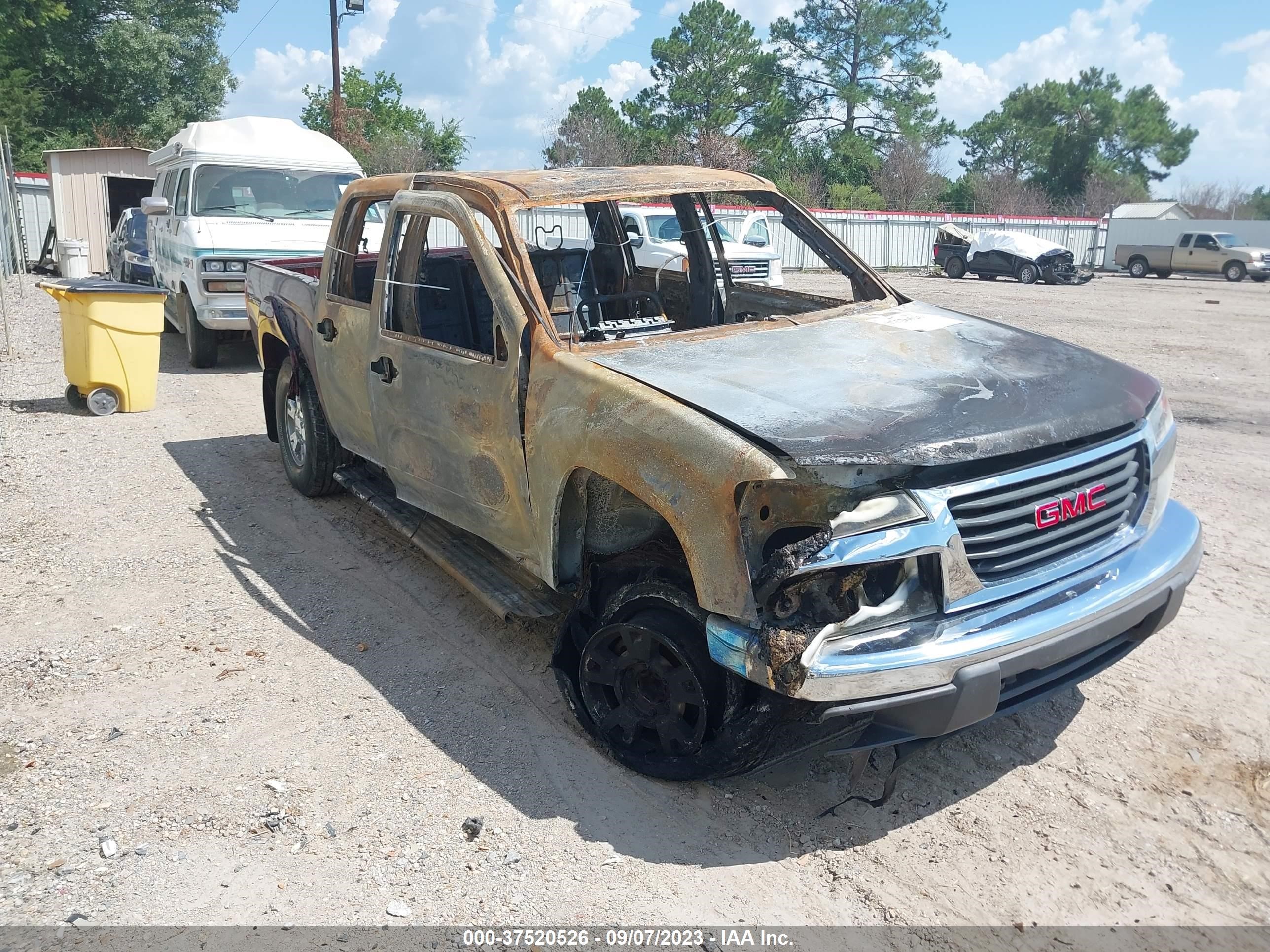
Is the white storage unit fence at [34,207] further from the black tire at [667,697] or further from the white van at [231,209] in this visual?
the black tire at [667,697]


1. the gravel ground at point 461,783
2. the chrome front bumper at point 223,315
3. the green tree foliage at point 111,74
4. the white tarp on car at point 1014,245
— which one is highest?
the green tree foliage at point 111,74

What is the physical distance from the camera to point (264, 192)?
1125 cm

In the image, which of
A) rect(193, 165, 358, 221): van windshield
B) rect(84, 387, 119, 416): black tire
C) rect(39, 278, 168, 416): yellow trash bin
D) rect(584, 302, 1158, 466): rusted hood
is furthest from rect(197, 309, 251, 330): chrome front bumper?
rect(584, 302, 1158, 466): rusted hood

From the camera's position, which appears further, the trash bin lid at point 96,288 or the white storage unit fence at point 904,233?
the white storage unit fence at point 904,233

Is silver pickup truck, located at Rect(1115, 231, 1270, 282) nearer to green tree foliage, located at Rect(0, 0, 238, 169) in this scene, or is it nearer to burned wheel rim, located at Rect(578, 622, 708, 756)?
green tree foliage, located at Rect(0, 0, 238, 169)

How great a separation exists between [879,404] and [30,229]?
90.4ft

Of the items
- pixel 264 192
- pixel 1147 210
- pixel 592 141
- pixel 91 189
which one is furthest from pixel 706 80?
pixel 264 192

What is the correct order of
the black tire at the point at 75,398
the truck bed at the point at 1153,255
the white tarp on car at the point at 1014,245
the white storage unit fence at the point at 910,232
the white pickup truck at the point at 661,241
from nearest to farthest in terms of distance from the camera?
the white pickup truck at the point at 661,241
the black tire at the point at 75,398
the white tarp on car at the point at 1014,245
the truck bed at the point at 1153,255
the white storage unit fence at the point at 910,232

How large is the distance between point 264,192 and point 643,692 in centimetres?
960

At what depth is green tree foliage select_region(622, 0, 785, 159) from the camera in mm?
58406

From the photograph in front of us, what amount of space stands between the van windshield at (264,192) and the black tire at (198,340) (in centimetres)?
106

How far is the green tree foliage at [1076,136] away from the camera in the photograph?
198 feet

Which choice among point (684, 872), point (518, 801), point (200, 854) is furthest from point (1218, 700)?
point (200, 854)

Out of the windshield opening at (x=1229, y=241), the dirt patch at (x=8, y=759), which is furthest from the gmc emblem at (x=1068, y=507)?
the windshield opening at (x=1229, y=241)
